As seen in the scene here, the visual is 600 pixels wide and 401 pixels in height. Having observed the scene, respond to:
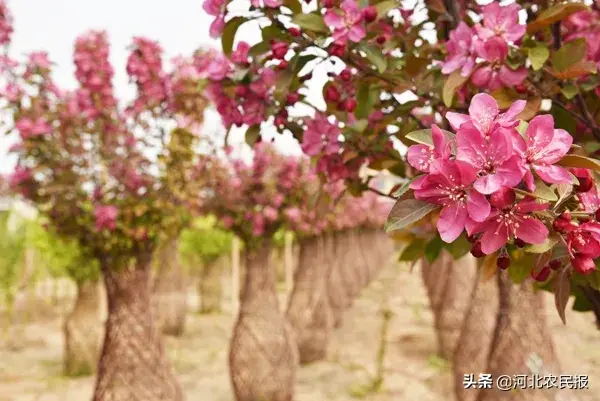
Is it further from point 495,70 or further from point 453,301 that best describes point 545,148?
point 453,301

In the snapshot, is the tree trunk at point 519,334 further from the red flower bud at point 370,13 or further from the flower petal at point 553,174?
the flower petal at point 553,174

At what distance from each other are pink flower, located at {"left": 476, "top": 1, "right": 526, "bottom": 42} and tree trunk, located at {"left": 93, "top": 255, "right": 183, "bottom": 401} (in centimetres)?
194

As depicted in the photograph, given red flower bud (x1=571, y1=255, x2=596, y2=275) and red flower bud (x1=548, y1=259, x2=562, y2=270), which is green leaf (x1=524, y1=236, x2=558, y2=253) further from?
red flower bud (x1=548, y1=259, x2=562, y2=270)

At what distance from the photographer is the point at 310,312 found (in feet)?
16.1

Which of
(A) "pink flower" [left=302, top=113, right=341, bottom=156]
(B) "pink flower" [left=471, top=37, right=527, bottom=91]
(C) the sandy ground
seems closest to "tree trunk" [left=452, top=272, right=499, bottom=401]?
(C) the sandy ground

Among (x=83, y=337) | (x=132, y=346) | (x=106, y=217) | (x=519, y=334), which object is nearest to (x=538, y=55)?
(x=519, y=334)

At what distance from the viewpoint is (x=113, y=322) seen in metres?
2.38

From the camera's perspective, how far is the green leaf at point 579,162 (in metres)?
0.56

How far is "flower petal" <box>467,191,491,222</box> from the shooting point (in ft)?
1.77

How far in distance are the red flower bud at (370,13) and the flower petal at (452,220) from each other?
0.48 m

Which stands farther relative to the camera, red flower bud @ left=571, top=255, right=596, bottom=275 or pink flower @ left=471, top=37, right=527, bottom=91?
pink flower @ left=471, top=37, right=527, bottom=91

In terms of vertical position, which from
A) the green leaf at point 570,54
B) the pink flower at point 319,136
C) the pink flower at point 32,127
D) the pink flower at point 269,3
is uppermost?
the pink flower at point 32,127

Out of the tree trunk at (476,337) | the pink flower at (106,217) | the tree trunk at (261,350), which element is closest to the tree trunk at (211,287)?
the tree trunk at (261,350)

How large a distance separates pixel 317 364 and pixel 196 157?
295 centimetres
